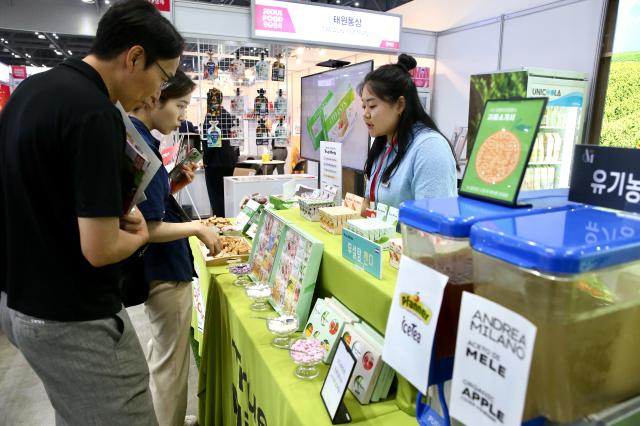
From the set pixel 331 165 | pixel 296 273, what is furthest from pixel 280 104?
pixel 296 273

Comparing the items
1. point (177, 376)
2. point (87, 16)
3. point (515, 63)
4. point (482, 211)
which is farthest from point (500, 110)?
point (87, 16)

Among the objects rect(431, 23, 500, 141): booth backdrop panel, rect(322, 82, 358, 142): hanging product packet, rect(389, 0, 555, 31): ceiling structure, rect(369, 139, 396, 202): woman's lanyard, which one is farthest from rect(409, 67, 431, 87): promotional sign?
rect(369, 139, 396, 202): woman's lanyard

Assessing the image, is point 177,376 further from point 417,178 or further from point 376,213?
point 417,178

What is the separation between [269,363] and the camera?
133cm

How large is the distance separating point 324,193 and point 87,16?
5561 mm

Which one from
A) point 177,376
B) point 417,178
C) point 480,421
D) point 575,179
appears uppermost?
point 575,179

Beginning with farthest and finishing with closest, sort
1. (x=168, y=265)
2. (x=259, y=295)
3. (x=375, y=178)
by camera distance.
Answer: (x=375, y=178)
(x=168, y=265)
(x=259, y=295)

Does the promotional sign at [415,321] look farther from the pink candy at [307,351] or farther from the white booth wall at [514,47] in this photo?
the white booth wall at [514,47]

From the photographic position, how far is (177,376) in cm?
203

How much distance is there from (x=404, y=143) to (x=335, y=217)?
0.48 meters

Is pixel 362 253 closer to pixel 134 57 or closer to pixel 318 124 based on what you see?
pixel 134 57

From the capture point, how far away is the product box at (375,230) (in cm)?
142

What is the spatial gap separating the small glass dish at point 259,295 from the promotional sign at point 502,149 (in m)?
1.11

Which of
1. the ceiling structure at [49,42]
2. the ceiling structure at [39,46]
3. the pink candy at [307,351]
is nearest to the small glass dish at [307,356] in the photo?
the pink candy at [307,351]
